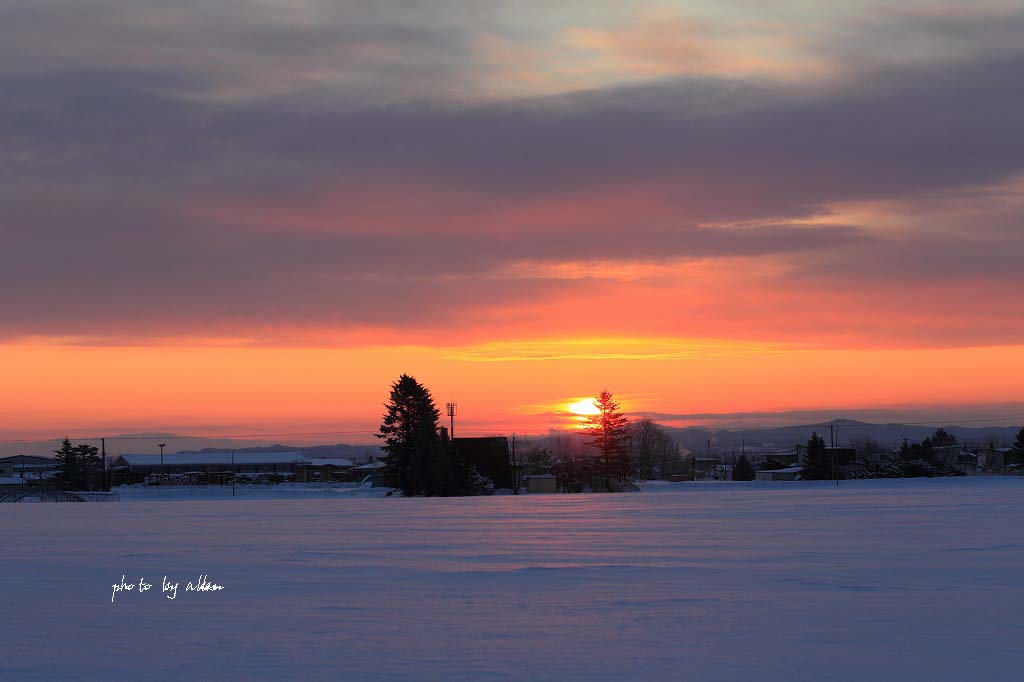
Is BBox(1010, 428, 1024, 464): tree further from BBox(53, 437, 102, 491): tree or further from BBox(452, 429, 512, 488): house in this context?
BBox(53, 437, 102, 491): tree

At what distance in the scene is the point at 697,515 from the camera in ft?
121

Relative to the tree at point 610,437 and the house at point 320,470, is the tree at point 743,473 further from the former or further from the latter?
the house at point 320,470

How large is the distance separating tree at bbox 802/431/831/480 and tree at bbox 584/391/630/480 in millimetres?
17364

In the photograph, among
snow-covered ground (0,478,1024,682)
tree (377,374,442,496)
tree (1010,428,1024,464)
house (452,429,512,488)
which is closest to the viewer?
snow-covered ground (0,478,1024,682)

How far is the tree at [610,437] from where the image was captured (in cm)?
11119

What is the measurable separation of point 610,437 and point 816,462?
20786 millimetres

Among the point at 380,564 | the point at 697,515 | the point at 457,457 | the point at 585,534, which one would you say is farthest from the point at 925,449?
the point at 380,564

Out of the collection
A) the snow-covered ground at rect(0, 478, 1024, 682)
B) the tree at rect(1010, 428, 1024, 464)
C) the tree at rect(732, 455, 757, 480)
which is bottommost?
the tree at rect(732, 455, 757, 480)

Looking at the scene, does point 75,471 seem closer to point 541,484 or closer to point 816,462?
point 541,484

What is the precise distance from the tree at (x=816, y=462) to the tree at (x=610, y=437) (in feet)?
57.0

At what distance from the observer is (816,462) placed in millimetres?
106688

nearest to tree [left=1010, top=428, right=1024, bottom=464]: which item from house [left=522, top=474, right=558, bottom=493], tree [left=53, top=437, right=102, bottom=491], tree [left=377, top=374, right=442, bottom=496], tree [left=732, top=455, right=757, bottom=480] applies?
tree [left=732, top=455, right=757, bottom=480]

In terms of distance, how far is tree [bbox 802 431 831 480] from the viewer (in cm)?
10519

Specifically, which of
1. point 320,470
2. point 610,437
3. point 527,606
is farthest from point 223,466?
point 527,606
